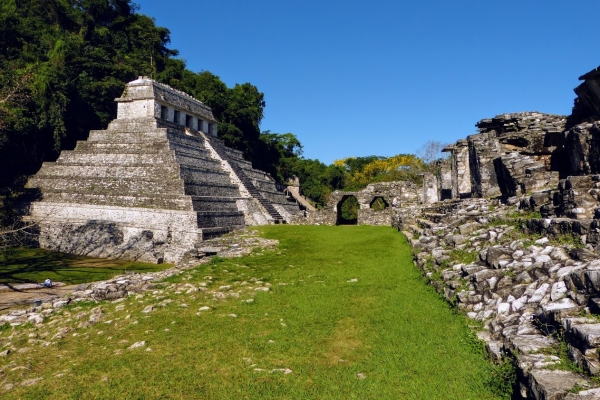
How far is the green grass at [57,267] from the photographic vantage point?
1292cm

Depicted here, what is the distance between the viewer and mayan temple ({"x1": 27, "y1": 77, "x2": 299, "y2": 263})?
17938 mm

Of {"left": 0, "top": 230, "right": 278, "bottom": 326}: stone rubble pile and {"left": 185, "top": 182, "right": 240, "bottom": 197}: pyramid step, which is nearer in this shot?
{"left": 0, "top": 230, "right": 278, "bottom": 326}: stone rubble pile

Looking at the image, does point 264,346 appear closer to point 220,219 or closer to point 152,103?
point 220,219

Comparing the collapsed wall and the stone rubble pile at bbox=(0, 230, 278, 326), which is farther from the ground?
the collapsed wall

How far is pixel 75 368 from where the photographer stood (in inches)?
193

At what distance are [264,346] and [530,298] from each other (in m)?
3.19

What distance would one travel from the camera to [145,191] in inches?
754

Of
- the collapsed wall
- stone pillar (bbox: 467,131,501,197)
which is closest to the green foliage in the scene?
stone pillar (bbox: 467,131,501,197)

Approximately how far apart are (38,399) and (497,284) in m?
5.48

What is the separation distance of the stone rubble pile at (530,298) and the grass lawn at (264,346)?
13.7 inches

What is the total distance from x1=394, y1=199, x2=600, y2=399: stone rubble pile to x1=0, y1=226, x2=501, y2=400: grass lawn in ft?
1.14

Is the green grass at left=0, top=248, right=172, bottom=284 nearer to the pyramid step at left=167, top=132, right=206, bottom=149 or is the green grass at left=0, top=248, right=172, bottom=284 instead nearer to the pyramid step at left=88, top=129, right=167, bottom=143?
the pyramid step at left=88, top=129, right=167, bottom=143

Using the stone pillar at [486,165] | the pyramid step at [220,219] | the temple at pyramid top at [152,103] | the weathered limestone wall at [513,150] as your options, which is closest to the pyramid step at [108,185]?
the pyramid step at [220,219]

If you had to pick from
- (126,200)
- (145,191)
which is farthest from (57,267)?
(145,191)
